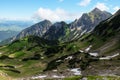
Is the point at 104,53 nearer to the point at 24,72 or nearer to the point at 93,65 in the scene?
the point at 93,65

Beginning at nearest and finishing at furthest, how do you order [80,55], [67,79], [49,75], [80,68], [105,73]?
[67,79] → [105,73] → [49,75] → [80,68] → [80,55]

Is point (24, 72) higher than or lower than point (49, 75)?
higher

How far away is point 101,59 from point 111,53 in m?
13.2

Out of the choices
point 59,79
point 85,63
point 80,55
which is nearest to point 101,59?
point 85,63

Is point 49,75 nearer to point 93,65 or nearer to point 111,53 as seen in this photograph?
point 93,65

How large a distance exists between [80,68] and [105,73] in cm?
2954

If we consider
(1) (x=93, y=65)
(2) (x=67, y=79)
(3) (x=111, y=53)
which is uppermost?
(3) (x=111, y=53)

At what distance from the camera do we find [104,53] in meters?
188

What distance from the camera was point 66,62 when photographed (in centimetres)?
18700

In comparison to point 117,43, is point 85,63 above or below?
below

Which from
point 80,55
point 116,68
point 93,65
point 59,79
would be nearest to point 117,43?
point 80,55

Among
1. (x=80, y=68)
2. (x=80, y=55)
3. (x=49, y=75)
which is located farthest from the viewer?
(x=80, y=55)

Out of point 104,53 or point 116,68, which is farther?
point 104,53

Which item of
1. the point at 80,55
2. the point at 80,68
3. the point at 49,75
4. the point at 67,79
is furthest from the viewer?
the point at 80,55
